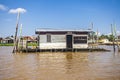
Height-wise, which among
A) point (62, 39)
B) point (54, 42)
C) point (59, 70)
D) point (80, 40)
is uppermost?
point (62, 39)

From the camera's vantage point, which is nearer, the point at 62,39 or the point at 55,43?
the point at 55,43

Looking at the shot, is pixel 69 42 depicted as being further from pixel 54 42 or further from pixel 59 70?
pixel 59 70

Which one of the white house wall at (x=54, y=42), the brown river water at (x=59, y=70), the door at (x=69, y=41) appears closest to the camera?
the brown river water at (x=59, y=70)

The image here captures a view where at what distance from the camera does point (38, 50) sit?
34.1m

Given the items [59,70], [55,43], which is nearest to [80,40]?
[55,43]

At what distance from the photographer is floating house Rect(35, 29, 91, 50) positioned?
35000mm

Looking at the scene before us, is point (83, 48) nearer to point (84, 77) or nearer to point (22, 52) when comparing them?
point (22, 52)

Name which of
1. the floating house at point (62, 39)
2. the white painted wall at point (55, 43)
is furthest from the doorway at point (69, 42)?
the white painted wall at point (55, 43)

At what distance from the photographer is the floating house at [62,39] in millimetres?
35000

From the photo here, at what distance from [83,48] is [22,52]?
10368mm

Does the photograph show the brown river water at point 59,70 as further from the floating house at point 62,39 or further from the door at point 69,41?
the door at point 69,41

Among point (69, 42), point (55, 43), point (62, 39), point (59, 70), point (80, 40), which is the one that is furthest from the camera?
point (80, 40)

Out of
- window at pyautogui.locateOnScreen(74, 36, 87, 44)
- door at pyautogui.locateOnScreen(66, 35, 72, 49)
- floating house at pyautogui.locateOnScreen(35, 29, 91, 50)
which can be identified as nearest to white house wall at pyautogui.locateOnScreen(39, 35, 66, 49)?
floating house at pyautogui.locateOnScreen(35, 29, 91, 50)

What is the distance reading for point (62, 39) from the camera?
3562cm
